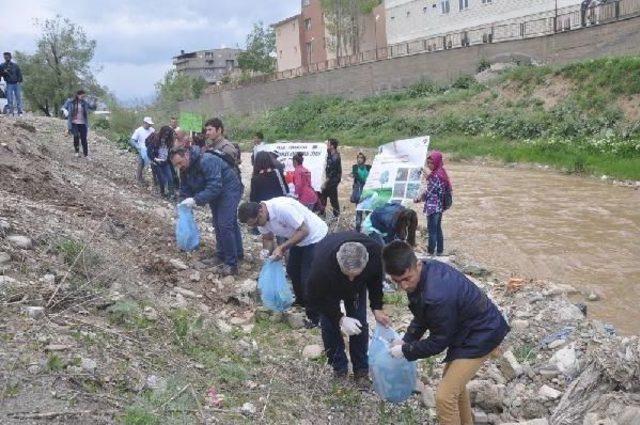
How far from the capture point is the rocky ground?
Result: 361 cm

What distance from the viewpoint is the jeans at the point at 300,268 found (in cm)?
536

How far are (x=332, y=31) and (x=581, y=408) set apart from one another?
158ft

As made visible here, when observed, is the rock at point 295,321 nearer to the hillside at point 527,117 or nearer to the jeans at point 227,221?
the jeans at point 227,221

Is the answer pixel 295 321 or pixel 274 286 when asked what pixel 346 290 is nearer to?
pixel 274 286

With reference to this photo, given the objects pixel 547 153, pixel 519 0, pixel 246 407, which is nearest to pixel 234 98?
pixel 519 0

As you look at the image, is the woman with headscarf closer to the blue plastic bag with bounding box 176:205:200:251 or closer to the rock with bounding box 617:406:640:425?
the blue plastic bag with bounding box 176:205:200:251

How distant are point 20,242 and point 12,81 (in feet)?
35.1

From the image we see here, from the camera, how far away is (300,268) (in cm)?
554

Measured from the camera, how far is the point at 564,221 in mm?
12492

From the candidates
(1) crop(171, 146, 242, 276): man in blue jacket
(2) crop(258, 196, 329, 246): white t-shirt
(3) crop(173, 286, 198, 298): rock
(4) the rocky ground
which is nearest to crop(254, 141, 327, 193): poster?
(4) the rocky ground

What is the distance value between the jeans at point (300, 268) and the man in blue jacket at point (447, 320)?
1623 millimetres

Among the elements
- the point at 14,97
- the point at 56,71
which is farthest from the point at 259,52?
the point at 14,97

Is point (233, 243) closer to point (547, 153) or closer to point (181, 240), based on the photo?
point (181, 240)

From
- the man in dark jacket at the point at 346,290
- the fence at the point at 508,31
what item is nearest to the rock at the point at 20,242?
the man in dark jacket at the point at 346,290
